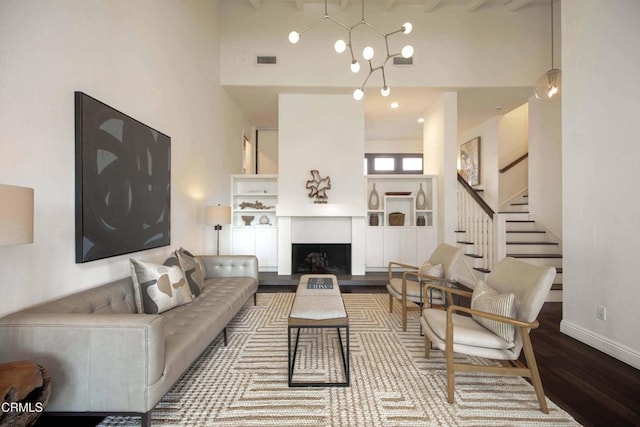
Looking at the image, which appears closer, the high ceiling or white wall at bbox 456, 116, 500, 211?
the high ceiling

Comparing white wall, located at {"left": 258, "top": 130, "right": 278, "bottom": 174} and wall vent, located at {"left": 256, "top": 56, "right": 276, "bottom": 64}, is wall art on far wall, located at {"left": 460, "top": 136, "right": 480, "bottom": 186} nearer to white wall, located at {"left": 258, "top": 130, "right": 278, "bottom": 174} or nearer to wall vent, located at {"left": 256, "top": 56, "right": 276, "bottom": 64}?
white wall, located at {"left": 258, "top": 130, "right": 278, "bottom": 174}

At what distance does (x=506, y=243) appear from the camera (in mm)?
4816

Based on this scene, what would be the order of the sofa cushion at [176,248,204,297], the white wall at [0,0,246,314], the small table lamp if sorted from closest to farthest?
the white wall at [0,0,246,314], the sofa cushion at [176,248,204,297], the small table lamp

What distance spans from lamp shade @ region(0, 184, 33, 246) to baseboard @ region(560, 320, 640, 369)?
4.15 metres

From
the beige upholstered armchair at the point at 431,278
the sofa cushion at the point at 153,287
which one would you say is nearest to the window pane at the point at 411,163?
the beige upholstered armchair at the point at 431,278

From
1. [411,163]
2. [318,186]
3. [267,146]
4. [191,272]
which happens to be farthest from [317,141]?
[411,163]

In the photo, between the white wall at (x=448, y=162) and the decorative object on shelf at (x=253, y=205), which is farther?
the decorative object on shelf at (x=253, y=205)

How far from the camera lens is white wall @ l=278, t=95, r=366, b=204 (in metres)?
5.27

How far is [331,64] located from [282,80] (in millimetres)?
879

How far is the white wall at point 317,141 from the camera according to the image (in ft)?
17.3

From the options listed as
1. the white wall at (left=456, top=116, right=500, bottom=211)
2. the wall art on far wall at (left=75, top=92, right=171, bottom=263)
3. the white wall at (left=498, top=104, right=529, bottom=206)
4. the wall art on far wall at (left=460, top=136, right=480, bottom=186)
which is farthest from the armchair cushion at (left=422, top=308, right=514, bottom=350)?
the wall art on far wall at (left=460, top=136, right=480, bottom=186)

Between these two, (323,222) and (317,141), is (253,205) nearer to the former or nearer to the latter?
(323,222)

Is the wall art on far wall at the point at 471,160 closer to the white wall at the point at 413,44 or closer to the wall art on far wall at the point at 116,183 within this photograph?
the white wall at the point at 413,44

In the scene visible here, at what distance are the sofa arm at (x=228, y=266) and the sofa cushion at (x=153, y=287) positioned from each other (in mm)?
1199
